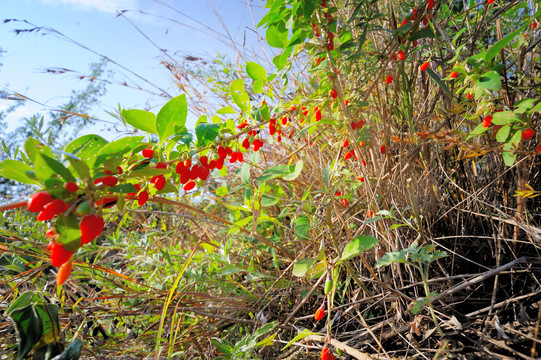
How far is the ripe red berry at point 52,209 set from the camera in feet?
1.25

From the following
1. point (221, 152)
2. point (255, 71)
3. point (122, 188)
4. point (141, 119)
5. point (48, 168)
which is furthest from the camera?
point (255, 71)

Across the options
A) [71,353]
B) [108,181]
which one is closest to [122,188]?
[108,181]

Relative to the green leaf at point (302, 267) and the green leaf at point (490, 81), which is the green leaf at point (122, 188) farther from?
the green leaf at point (490, 81)

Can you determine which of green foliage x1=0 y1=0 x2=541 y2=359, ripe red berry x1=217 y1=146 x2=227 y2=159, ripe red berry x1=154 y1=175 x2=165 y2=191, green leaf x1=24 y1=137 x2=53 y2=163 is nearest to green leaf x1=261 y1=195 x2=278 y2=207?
green foliage x1=0 y1=0 x2=541 y2=359

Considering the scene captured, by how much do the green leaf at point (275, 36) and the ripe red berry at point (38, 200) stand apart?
67 cm

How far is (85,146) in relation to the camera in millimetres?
551

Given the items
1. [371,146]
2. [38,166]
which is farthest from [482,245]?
[38,166]

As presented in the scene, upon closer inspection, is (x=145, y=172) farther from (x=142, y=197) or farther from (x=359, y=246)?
(x=359, y=246)

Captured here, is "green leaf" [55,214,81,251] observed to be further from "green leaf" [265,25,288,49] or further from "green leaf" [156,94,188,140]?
"green leaf" [265,25,288,49]

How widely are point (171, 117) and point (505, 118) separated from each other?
67cm

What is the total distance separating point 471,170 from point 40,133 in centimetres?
113

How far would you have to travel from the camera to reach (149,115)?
60 cm

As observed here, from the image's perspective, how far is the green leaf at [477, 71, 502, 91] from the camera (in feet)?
2.06

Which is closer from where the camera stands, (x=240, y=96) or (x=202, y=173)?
(x=202, y=173)
